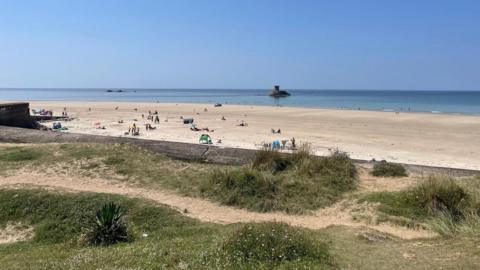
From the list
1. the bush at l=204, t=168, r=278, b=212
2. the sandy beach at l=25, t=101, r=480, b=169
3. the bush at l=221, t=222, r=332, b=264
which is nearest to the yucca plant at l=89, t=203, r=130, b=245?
the bush at l=221, t=222, r=332, b=264

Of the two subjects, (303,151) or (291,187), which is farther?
(303,151)

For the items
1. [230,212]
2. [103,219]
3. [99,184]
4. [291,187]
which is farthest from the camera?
[99,184]

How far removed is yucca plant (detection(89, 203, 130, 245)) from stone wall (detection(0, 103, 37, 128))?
17370 millimetres

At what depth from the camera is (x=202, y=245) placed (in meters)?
6.58

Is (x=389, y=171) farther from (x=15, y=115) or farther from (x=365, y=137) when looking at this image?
(x=15, y=115)

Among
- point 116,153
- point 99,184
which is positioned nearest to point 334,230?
point 99,184

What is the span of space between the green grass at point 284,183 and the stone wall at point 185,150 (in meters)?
1.61

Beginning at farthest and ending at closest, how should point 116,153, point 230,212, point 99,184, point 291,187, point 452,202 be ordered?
point 116,153 → point 99,184 → point 291,187 → point 230,212 → point 452,202

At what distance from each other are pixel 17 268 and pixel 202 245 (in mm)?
2478

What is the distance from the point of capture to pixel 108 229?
790 centimetres

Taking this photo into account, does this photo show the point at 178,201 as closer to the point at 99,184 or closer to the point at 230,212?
the point at 230,212

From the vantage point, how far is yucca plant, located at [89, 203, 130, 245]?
782 cm

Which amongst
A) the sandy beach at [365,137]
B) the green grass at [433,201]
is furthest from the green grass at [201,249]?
the sandy beach at [365,137]

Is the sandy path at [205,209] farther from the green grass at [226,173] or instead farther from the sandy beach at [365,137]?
the sandy beach at [365,137]
